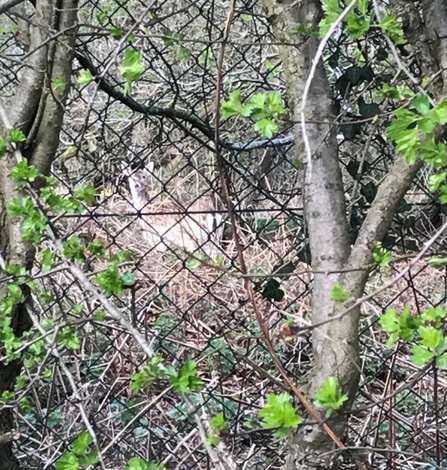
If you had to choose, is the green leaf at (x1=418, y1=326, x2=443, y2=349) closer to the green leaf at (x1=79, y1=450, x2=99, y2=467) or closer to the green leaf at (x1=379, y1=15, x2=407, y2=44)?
the green leaf at (x1=379, y1=15, x2=407, y2=44)

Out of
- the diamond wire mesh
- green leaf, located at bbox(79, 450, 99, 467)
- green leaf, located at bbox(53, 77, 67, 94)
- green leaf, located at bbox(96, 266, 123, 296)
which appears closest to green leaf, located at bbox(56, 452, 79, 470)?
green leaf, located at bbox(79, 450, 99, 467)

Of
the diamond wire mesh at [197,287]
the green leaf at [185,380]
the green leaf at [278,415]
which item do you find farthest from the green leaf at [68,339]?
the green leaf at [278,415]

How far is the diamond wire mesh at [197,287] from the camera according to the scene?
5.40 feet

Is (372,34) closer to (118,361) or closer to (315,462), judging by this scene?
(315,462)

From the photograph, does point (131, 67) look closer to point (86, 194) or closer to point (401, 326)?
point (86, 194)

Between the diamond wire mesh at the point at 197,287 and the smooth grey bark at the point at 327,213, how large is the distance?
0.08m

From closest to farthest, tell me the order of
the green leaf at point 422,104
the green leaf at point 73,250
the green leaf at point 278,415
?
the green leaf at point 422,104, the green leaf at point 278,415, the green leaf at point 73,250

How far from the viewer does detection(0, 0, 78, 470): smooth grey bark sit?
134 cm

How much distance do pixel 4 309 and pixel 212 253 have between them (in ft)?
6.27

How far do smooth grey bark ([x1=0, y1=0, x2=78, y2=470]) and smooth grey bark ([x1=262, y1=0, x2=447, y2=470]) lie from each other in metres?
0.39

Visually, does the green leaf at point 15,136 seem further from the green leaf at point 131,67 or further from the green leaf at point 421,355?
the green leaf at point 421,355

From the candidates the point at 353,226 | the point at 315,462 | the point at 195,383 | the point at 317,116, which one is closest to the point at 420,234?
the point at 353,226

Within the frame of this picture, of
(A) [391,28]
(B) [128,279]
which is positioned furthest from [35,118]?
(A) [391,28]

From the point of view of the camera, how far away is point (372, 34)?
1.71 meters
